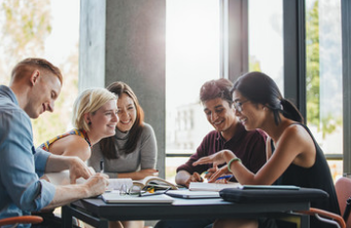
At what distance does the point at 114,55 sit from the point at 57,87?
1899 mm

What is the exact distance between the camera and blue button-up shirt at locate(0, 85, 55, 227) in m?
1.55

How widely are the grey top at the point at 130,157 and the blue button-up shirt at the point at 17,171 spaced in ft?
5.01

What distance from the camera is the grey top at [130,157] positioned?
10.5 feet

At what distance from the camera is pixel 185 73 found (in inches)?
A: 172

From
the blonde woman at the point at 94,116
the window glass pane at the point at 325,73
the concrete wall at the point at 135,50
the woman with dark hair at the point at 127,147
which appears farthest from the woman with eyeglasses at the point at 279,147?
the window glass pane at the point at 325,73

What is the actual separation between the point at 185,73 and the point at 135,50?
68 centimetres

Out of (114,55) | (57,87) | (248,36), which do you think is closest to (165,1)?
(114,55)

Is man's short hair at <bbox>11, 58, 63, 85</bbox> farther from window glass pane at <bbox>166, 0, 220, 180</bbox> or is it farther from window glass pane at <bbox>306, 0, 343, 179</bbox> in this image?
window glass pane at <bbox>306, 0, 343, 179</bbox>


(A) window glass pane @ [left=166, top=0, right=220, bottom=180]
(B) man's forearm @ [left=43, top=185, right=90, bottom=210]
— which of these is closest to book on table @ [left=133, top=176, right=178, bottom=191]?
(B) man's forearm @ [left=43, top=185, right=90, bottom=210]

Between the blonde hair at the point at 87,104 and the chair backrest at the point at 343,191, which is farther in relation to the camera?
the blonde hair at the point at 87,104

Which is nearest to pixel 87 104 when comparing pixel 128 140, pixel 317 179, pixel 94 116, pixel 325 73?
pixel 94 116

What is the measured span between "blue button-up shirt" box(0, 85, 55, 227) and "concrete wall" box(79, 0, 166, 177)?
7.16 ft

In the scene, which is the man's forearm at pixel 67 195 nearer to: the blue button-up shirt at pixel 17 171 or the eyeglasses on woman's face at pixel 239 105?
the blue button-up shirt at pixel 17 171

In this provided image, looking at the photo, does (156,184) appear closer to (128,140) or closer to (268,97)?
(268,97)
